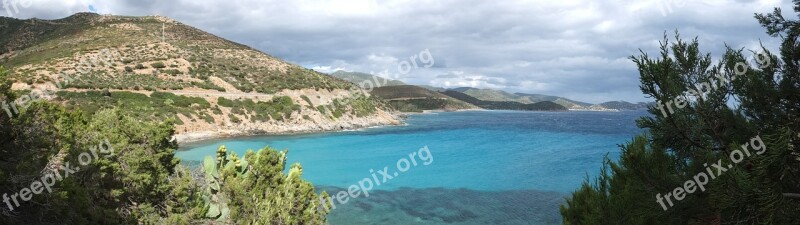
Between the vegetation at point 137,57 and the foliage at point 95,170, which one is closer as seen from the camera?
the foliage at point 95,170

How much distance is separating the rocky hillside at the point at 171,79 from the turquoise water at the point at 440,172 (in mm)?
7169

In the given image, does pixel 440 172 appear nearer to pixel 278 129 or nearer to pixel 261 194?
pixel 261 194

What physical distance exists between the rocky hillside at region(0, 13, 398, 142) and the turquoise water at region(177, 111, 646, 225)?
7.17 m

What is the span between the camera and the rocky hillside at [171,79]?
52.7m

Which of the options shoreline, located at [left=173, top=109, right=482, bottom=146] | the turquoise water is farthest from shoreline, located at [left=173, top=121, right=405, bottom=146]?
the turquoise water

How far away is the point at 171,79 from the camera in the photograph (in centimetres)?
6588

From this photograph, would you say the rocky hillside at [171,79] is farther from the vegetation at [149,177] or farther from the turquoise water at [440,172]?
the vegetation at [149,177]

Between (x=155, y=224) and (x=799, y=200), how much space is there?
46.5 ft

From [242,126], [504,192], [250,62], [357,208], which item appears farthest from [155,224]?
[250,62]

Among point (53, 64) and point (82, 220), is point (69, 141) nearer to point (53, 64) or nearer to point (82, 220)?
point (82, 220)

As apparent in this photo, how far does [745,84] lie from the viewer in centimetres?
586

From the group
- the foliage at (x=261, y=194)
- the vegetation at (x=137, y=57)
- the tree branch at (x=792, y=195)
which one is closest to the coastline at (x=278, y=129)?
the vegetation at (x=137, y=57)

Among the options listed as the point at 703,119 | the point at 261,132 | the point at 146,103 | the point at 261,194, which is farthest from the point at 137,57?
the point at 703,119

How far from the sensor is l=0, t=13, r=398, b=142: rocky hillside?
5266 centimetres
